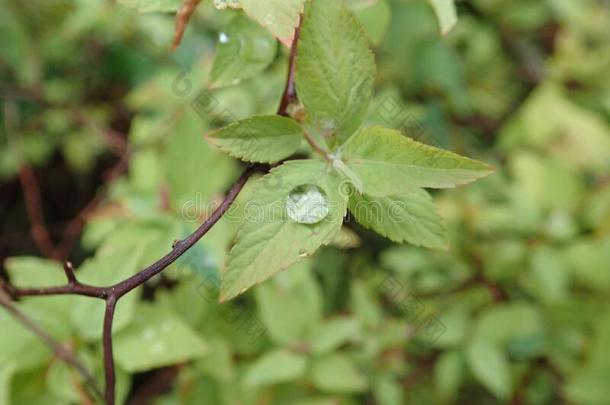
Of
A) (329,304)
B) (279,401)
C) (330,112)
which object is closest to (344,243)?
(279,401)

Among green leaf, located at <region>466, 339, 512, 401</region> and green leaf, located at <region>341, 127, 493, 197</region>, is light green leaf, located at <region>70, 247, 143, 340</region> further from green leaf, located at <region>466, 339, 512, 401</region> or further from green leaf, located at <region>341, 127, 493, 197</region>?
green leaf, located at <region>466, 339, 512, 401</region>

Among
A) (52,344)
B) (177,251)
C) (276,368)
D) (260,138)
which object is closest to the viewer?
(177,251)

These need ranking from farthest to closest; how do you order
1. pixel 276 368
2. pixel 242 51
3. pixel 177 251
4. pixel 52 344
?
pixel 276 368
pixel 52 344
pixel 242 51
pixel 177 251

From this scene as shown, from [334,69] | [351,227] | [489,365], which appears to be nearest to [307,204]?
[334,69]

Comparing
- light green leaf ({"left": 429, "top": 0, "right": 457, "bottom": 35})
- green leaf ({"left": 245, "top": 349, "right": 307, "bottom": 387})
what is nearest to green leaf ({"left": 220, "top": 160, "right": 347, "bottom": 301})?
light green leaf ({"left": 429, "top": 0, "right": 457, "bottom": 35})

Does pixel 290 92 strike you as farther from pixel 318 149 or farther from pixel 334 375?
pixel 334 375

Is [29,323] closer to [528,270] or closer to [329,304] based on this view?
[329,304]

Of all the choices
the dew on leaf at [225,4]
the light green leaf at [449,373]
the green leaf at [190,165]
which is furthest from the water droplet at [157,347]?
the light green leaf at [449,373]

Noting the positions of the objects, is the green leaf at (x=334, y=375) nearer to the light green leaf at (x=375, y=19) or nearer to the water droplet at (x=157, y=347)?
the water droplet at (x=157, y=347)
